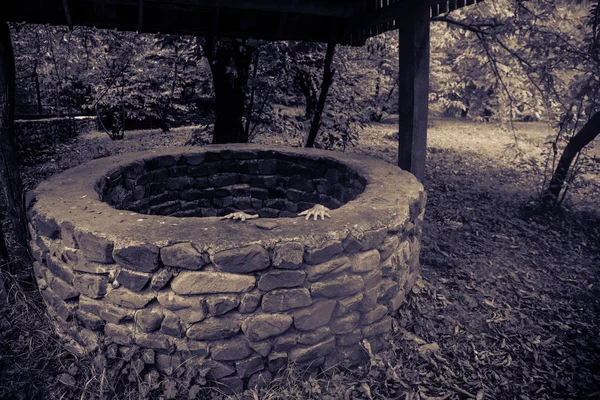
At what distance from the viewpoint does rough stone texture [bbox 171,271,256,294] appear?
237 cm

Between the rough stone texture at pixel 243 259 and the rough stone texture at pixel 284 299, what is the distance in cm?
20

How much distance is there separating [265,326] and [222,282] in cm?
39

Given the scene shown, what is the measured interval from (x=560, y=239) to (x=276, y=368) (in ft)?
14.8

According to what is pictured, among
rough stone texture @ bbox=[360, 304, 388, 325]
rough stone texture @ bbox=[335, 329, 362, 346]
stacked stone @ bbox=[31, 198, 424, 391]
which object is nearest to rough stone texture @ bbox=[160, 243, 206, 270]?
stacked stone @ bbox=[31, 198, 424, 391]

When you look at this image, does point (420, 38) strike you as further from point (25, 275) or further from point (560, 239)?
point (25, 275)

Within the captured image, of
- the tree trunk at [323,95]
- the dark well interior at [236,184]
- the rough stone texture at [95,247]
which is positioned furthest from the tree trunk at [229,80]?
the rough stone texture at [95,247]

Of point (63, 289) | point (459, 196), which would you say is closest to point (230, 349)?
point (63, 289)

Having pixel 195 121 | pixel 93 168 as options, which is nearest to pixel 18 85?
pixel 195 121

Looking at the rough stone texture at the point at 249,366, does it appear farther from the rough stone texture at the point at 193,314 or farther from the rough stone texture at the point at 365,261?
the rough stone texture at the point at 365,261

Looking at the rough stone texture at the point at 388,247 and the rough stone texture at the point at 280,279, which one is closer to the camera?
the rough stone texture at the point at 280,279

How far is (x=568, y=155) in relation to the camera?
5.94 m

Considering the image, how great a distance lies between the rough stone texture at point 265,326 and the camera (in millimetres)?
2457

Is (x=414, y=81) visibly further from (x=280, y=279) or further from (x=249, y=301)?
(x=249, y=301)

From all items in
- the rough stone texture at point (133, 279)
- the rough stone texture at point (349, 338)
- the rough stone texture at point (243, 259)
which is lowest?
the rough stone texture at point (349, 338)
